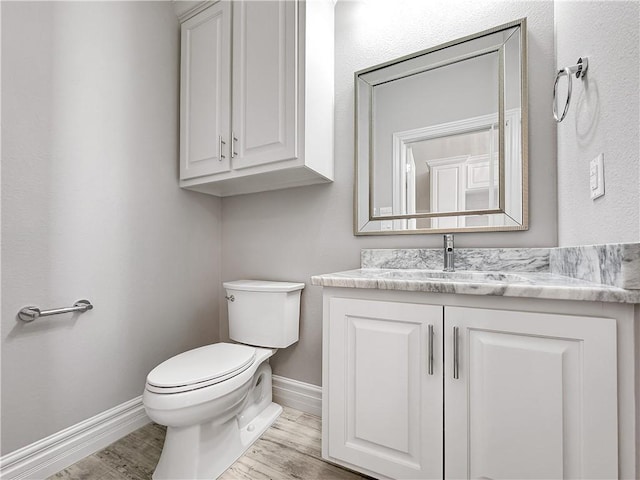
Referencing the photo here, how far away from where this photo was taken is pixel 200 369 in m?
1.19

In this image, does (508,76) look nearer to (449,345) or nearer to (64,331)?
(449,345)

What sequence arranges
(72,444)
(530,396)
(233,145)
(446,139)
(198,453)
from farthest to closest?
1. (233,145)
2. (446,139)
3. (72,444)
4. (198,453)
5. (530,396)

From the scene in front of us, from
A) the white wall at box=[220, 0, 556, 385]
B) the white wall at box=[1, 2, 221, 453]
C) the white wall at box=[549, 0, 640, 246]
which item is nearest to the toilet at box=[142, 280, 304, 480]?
the white wall at box=[220, 0, 556, 385]

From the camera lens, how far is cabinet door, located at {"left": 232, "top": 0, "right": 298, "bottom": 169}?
1.37m

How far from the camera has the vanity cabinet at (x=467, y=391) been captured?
0.72 metres

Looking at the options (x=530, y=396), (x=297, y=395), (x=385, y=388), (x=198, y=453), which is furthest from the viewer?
(x=297, y=395)

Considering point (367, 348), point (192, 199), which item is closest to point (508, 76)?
point (367, 348)

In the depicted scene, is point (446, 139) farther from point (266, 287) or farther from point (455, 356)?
point (266, 287)

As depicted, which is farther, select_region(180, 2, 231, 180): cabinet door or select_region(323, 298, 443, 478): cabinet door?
select_region(180, 2, 231, 180): cabinet door

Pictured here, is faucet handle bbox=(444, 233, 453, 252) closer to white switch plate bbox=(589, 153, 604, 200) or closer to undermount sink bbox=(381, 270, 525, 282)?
undermount sink bbox=(381, 270, 525, 282)

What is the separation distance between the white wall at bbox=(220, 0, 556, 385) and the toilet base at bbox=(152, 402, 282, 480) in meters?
0.57

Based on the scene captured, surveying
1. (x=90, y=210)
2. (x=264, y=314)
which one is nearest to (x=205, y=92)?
(x=90, y=210)

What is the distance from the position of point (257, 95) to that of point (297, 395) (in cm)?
170

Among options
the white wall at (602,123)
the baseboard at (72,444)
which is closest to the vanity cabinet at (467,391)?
the white wall at (602,123)
